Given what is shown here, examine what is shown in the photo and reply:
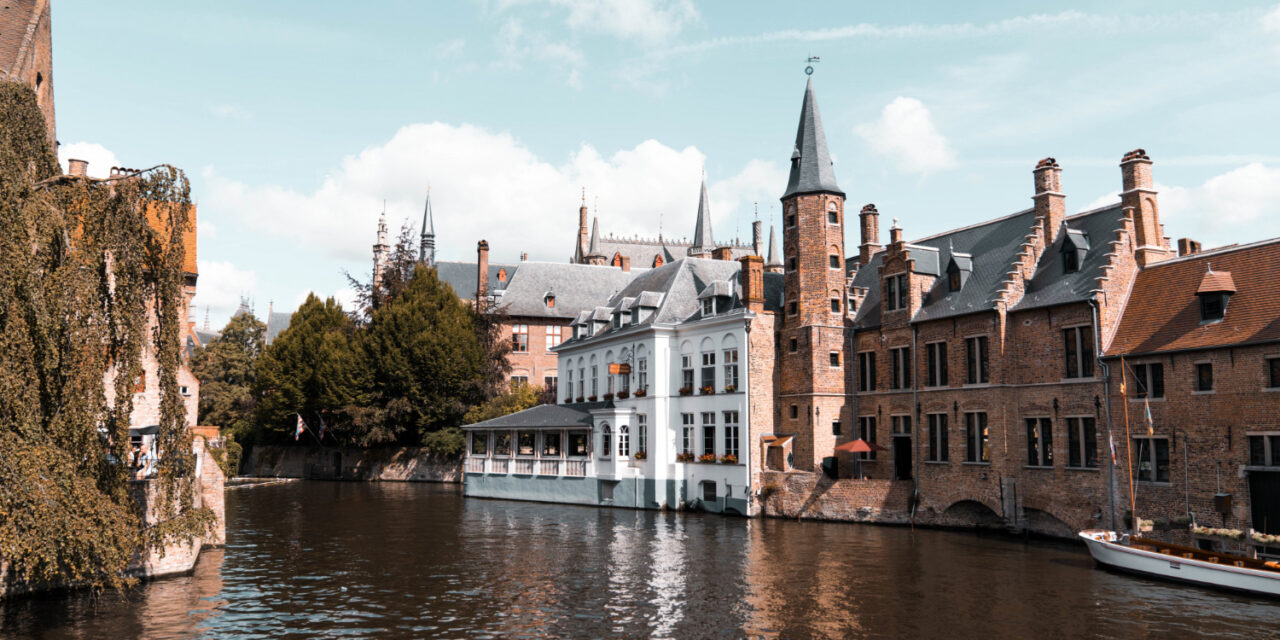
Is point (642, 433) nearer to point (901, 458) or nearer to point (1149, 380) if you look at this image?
point (901, 458)

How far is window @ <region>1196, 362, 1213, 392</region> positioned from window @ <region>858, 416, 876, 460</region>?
1410 cm

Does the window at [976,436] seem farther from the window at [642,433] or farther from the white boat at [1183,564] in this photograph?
the window at [642,433]

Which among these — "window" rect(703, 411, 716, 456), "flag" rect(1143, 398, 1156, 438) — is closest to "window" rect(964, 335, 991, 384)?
"flag" rect(1143, 398, 1156, 438)

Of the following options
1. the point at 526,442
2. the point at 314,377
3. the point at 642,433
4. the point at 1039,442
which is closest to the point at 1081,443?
the point at 1039,442

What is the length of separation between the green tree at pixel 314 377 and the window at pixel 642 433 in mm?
25033

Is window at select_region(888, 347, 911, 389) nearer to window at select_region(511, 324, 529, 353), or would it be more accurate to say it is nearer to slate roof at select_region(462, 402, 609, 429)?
slate roof at select_region(462, 402, 609, 429)

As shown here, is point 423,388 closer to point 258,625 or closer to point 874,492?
point 874,492

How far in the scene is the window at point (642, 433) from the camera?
4409 centimetres

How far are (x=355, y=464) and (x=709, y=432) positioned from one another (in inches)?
1361

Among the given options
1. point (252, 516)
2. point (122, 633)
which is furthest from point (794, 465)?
point (122, 633)

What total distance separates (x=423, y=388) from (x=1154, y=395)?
46.3 metres

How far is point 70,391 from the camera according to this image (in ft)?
55.5

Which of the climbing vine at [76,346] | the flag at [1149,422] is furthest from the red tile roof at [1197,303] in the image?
the climbing vine at [76,346]

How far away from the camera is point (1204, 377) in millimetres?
27562
